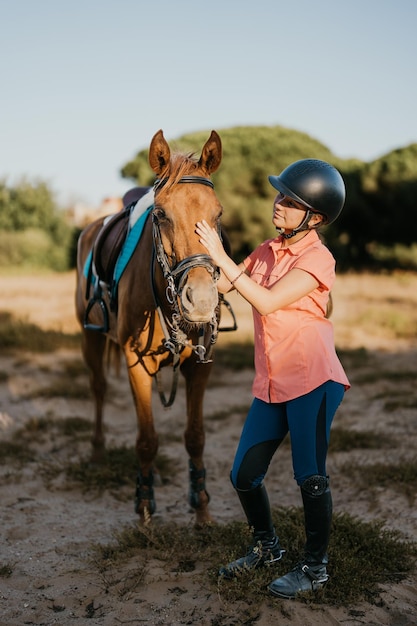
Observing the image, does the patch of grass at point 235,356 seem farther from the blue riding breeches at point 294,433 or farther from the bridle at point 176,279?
the blue riding breeches at point 294,433

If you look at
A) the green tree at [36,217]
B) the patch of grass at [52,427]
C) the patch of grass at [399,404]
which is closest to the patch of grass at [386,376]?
the patch of grass at [399,404]

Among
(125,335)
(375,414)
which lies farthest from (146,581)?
(375,414)

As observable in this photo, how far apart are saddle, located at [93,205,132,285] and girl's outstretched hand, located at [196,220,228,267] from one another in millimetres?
1565

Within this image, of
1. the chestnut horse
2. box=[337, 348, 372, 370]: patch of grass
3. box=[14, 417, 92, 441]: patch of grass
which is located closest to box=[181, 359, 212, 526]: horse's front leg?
the chestnut horse

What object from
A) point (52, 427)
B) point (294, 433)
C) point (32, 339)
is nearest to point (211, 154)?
point (294, 433)

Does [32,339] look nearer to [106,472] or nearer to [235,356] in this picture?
[235,356]

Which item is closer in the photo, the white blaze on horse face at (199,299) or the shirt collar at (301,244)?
the white blaze on horse face at (199,299)

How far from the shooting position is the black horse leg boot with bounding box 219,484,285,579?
2.78m

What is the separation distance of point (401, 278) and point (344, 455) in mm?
14674

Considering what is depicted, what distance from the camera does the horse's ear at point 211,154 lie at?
292cm

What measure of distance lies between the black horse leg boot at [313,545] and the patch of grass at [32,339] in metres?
6.86

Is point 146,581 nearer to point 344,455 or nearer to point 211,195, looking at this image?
point 211,195

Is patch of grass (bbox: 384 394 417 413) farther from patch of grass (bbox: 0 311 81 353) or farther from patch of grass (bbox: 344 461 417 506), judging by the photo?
patch of grass (bbox: 0 311 81 353)

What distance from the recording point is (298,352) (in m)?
2.53
